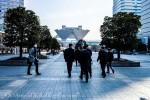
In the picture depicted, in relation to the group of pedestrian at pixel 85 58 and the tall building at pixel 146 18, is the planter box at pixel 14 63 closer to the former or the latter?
the group of pedestrian at pixel 85 58

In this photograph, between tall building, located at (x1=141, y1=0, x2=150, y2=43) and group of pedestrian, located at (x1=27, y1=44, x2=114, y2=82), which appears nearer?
group of pedestrian, located at (x1=27, y1=44, x2=114, y2=82)

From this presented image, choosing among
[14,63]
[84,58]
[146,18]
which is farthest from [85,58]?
[146,18]

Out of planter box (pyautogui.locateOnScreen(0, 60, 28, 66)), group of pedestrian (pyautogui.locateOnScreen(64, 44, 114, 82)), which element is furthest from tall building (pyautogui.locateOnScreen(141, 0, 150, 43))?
group of pedestrian (pyautogui.locateOnScreen(64, 44, 114, 82))

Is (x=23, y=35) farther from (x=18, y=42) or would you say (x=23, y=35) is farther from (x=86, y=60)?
(x=86, y=60)

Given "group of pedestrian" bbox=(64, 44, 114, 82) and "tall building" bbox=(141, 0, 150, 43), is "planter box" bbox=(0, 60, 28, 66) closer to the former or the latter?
"group of pedestrian" bbox=(64, 44, 114, 82)

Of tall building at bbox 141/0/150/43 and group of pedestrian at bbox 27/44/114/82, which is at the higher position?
tall building at bbox 141/0/150/43

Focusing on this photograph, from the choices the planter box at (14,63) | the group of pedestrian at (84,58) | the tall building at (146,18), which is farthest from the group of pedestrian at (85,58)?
the tall building at (146,18)

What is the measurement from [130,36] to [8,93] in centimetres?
2115

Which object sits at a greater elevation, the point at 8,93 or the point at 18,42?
the point at 18,42

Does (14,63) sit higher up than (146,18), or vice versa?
(146,18)

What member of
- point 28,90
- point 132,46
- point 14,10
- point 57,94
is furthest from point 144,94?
point 14,10

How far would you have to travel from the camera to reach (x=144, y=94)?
11.2 metres

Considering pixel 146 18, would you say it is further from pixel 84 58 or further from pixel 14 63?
pixel 84 58

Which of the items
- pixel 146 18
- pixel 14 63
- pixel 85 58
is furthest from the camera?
pixel 146 18
